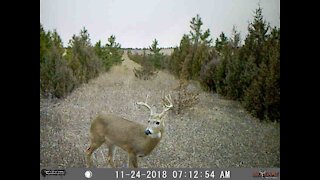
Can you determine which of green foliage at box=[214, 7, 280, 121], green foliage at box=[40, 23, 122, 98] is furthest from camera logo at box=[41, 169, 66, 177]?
green foliage at box=[214, 7, 280, 121]

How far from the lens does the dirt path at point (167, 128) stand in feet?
9.22

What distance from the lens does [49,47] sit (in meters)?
2.83

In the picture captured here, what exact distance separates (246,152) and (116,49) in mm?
873

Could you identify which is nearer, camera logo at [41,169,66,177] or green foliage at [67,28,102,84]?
camera logo at [41,169,66,177]

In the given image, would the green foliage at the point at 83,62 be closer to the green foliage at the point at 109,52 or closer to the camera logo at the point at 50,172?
the green foliage at the point at 109,52

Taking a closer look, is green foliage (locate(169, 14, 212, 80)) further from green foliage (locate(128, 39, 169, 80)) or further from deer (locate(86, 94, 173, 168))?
deer (locate(86, 94, 173, 168))

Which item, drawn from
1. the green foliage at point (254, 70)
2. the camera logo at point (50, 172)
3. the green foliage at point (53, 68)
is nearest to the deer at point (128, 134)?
→ the camera logo at point (50, 172)

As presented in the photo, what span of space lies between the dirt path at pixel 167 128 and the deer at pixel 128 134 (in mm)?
30

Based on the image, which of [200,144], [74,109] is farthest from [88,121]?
[200,144]

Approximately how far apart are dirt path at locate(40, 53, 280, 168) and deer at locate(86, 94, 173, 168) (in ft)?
0.10

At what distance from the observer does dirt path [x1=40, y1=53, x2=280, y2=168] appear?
281cm

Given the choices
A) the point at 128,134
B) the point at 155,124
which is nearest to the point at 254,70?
the point at 155,124

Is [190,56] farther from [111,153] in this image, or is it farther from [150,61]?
[111,153]

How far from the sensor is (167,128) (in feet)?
9.41
